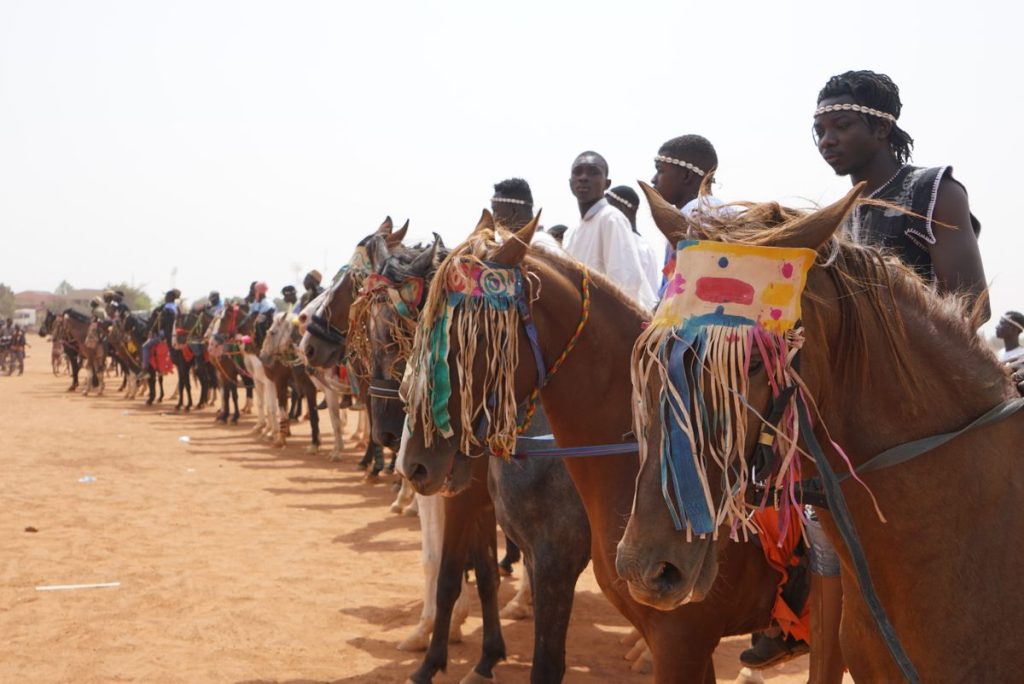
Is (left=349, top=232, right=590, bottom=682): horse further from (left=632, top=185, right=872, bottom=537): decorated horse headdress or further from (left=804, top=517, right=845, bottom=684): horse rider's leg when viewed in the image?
(left=632, top=185, right=872, bottom=537): decorated horse headdress

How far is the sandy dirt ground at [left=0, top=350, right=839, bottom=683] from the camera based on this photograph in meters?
6.32

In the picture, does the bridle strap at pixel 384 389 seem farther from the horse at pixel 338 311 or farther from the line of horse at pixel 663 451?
the horse at pixel 338 311

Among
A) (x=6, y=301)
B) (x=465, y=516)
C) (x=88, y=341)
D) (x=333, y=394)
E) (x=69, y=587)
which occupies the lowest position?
(x=69, y=587)

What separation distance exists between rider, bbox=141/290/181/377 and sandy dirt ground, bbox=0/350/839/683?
34.4 ft

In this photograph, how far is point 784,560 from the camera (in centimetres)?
364

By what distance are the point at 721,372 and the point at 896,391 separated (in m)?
0.53

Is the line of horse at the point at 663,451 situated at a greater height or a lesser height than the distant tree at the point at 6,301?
lesser

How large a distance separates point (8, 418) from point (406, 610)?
62.4 feet

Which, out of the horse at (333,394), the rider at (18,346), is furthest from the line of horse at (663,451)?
the rider at (18,346)

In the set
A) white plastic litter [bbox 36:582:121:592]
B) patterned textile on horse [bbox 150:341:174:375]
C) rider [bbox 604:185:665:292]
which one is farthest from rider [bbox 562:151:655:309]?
patterned textile on horse [bbox 150:341:174:375]

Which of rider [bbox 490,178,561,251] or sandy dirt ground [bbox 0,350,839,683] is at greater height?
rider [bbox 490,178,561,251]

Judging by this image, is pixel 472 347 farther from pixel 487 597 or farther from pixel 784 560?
pixel 487 597

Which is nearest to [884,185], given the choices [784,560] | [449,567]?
[784,560]

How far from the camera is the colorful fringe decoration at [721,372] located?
6.70ft
